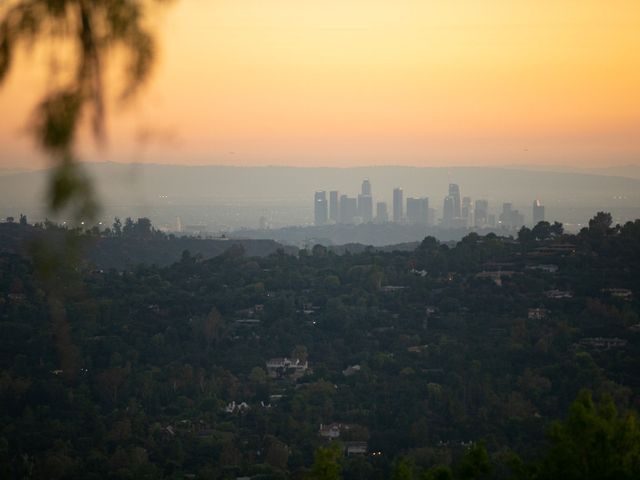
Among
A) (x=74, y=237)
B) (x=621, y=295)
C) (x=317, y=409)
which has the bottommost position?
(x=317, y=409)

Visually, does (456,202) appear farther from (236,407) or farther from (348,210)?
(236,407)

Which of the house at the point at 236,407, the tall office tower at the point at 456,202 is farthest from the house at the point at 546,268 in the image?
→ the tall office tower at the point at 456,202

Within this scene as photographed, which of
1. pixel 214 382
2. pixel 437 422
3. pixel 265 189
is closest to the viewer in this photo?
pixel 437 422

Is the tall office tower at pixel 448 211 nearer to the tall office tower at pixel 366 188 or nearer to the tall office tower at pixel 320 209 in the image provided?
the tall office tower at pixel 366 188

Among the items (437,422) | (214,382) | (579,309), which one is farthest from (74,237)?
(579,309)

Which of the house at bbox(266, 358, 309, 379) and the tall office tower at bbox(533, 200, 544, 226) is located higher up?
the tall office tower at bbox(533, 200, 544, 226)

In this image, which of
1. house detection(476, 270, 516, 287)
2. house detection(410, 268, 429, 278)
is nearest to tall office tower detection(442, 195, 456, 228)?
house detection(410, 268, 429, 278)

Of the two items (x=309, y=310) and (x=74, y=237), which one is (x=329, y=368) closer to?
(x=309, y=310)

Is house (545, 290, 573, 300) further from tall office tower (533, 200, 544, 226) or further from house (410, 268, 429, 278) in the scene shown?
tall office tower (533, 200, 544, 226)
